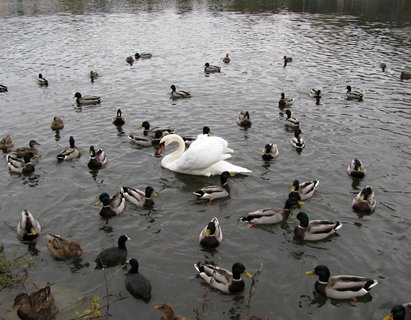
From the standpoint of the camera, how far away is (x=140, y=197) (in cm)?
1409

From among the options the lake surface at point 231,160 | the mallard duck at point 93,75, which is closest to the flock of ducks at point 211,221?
the lake surface at point 231,160

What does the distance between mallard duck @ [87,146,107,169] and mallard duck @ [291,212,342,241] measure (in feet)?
26.5

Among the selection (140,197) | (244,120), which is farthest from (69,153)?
(244,120)

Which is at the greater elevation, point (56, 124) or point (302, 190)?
point (56, 124)

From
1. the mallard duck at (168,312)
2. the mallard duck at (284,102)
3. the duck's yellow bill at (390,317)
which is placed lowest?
the duck's yellow bill at (390,317)

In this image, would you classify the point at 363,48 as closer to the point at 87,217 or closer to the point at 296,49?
the point at 296,49

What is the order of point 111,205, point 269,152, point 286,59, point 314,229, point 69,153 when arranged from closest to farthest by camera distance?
1. point 314,229
2. point 111,205
3. point 269,152
4. point 69,153
5. point 286,59

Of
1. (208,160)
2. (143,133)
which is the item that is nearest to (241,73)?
(143,133)

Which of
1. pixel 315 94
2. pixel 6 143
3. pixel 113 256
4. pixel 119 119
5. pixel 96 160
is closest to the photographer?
pixel 113 256

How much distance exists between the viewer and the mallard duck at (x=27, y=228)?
40.3 ft

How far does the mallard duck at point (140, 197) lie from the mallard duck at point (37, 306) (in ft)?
15.7

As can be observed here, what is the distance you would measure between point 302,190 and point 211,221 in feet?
12.1

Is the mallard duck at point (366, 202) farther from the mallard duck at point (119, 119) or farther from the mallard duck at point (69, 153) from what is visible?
the mallard duck at point (119, 119)

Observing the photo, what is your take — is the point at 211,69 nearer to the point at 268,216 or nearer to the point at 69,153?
the point at 69,153
